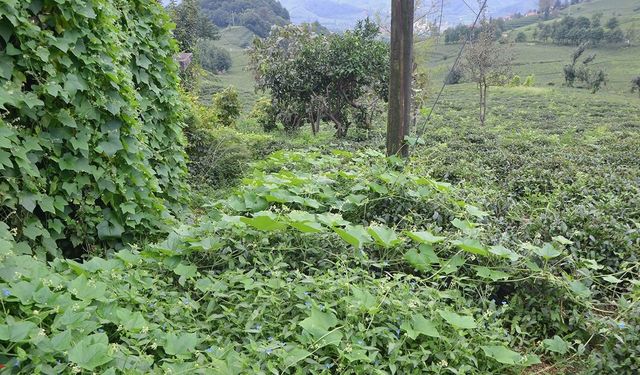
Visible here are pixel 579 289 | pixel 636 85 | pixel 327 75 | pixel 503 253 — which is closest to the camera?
pixel 579 289

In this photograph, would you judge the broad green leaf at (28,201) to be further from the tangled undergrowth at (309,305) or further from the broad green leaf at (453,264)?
the broad green leaf at (453,264)

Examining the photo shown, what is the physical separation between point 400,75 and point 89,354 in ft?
13.9

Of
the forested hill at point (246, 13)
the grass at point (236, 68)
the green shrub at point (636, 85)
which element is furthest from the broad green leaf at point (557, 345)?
the forested hill at point (246, 13)

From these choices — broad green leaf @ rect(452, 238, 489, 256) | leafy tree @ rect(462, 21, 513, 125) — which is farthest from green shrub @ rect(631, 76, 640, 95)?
broad green leaf @ rect(452, 238, 489, 256)

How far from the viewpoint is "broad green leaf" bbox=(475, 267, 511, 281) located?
2781 millimetres

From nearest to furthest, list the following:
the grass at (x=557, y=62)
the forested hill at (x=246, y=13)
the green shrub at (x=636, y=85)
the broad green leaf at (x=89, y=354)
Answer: the broad green leaf at (x=89, y=354) → the green shrub at (x=636, y=85) → the grass at (x=557, y=62) → the forested hill at (x=246, y=13)

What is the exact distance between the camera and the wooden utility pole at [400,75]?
16.1 feet

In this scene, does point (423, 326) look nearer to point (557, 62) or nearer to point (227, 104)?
point (227, 104)

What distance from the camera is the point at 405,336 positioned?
86.6 inches

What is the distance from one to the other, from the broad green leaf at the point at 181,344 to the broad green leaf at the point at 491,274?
1.70 meters

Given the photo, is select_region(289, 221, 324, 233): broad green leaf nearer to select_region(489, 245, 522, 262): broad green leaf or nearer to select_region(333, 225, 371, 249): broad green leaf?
select_region(333, 225, 371, 249): broad green leaf

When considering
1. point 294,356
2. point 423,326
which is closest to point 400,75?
point 423,326

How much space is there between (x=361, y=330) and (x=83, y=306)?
3.99 ft

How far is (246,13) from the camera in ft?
299
